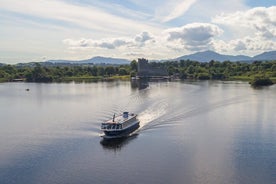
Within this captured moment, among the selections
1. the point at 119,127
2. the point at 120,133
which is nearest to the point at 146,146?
the point at 120,133

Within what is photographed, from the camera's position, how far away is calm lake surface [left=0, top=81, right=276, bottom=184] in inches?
1399

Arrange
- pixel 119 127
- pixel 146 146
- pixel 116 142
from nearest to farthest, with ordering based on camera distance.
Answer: pixel 146 146 < pixel 116 142 < pixel 119 127

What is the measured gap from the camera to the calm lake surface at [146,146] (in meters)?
35.5

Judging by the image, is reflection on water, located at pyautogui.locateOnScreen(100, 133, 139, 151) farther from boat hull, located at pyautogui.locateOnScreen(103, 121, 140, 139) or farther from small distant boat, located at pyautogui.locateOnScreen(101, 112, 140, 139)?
small distant boat, located at pyautogui.locateOnScreen(101, 112, 140, 139)

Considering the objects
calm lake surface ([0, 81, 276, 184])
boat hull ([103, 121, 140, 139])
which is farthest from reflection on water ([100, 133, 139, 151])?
boat hull ([103, 121, 140, 139])

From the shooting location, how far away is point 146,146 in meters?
45.4

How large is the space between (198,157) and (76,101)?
5098 cm

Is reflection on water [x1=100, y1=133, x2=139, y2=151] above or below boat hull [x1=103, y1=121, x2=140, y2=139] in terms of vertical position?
below

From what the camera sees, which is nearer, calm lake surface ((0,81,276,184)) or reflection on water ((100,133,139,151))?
calm lake surface ((0,81,276,184))

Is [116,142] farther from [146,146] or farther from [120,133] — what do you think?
[146,146]

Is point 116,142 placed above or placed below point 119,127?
below

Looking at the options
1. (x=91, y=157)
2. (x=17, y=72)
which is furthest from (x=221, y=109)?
(x=17, y=72)

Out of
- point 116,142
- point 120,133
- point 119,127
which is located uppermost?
point 119,127

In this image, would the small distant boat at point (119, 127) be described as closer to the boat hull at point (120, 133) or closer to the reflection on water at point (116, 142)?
the boat hull at point (120, 133)
